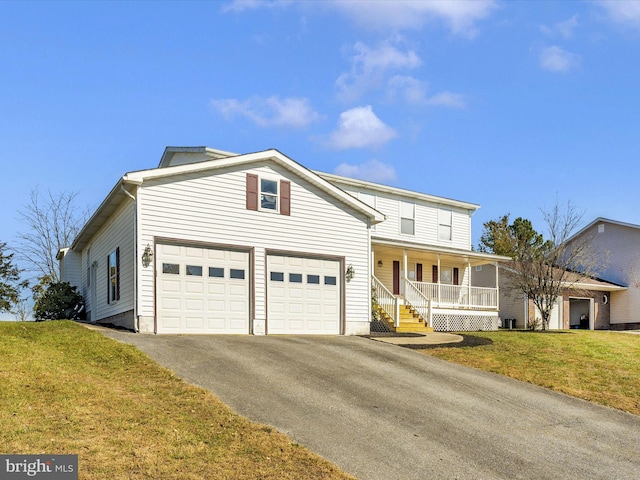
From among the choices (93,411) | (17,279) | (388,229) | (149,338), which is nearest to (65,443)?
(93,411)

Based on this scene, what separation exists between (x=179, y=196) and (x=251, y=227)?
2.36 metres

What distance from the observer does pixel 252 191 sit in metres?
19.0

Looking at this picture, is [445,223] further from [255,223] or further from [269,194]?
[255,223]

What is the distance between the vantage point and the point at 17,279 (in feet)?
112

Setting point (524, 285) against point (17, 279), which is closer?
point (524, 285)

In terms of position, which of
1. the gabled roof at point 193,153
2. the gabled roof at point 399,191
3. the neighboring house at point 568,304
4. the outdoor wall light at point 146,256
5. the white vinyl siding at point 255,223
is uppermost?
the gabled roof at point 193,153

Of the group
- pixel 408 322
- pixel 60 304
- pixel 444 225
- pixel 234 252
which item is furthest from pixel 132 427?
pixel 444 225

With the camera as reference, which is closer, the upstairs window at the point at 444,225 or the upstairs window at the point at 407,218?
the upstairs window at the point at 407,218

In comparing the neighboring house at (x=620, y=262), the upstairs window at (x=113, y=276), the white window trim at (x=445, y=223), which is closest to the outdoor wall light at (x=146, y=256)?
the upstairs window at (x=113, y=276)

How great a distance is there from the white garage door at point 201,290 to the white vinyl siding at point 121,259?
2.97 ft

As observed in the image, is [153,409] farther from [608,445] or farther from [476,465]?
[608,445]

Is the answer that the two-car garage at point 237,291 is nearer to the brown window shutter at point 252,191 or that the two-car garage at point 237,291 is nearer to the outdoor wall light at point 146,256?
the outdoor wall light at point 146,256

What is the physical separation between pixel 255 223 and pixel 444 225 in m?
13.3

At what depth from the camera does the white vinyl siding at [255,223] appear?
1730 centimetres
